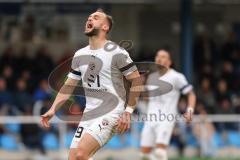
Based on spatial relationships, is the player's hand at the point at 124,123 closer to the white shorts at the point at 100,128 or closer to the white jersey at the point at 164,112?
the white shorts at the point at 100,128

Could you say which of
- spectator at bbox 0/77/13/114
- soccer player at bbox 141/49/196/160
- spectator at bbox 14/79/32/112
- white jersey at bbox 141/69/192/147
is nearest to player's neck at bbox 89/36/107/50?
soccer player at bbox 141/49/196/160

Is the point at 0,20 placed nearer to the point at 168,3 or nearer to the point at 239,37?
the point at 168,3

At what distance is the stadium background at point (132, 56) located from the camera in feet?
61.4

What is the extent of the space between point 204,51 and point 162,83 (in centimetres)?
875

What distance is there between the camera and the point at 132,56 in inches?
910

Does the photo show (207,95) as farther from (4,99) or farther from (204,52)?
(4,99)

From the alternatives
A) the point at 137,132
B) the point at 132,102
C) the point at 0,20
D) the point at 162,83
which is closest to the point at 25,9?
the point at 0,20

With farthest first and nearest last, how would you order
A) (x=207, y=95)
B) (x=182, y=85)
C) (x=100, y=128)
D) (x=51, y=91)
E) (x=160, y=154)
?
1. (x=207, y=95)
2. (x=51, y=91)
3. (x=182, y=85)
4. (x=160, y=154)
5. (x=100, y=128)

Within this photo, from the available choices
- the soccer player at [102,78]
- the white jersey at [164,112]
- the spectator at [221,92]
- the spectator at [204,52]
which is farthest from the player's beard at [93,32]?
the spectator at [204,52]

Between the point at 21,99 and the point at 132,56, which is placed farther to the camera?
the point at 132,56

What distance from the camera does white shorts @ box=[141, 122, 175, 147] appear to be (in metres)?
14.9

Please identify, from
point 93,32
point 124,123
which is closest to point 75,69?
point 93,32

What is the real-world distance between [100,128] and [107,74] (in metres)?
0.67

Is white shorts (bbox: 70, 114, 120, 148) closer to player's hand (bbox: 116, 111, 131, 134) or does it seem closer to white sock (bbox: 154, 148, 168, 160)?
player's hand (bbox: 116, 111, 131, 134)
